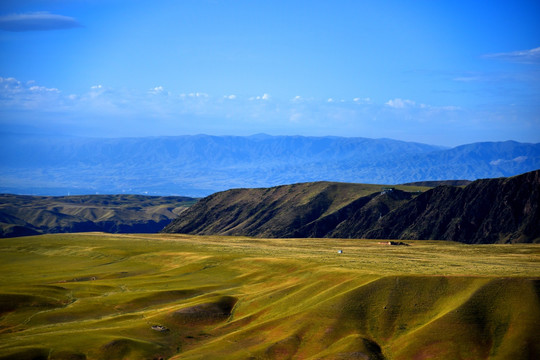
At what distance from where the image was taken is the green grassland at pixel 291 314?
57.8 metres

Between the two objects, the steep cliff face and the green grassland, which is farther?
the steep cliff face

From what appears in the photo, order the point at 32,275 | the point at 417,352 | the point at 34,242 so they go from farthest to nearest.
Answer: the point at 34,242, the point at 32,275, the point at 417,352

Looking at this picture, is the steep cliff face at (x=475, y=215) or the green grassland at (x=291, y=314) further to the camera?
the steep cliff face at (x=475, y=215)

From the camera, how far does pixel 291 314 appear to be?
2682 inches

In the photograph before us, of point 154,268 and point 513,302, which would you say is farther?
point 154,268

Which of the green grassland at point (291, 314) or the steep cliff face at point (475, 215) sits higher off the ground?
the steep cliff face at point (475, 215)

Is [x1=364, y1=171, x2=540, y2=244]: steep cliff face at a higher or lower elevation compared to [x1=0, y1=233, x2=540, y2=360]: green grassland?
higher

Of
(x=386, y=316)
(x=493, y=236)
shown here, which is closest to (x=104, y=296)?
(x=386, y=316)

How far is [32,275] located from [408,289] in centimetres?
7821

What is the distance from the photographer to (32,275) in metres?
114

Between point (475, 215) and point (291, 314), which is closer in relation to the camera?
point (291, 314)

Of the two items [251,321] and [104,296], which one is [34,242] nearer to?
[104,296]

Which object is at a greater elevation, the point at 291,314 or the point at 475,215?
the point at 475,215

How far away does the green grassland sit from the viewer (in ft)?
190
